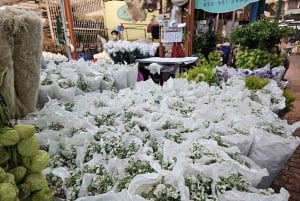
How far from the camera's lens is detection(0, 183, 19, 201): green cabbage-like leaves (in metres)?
0.49

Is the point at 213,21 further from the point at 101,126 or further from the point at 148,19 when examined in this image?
the point at 101,126

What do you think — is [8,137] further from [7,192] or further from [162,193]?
[162,193]

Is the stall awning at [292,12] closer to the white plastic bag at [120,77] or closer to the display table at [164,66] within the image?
the display table at [164,66]

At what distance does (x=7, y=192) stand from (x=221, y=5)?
3.32m

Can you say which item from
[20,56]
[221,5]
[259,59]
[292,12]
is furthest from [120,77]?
[292,12]

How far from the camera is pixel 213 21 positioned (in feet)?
13.4

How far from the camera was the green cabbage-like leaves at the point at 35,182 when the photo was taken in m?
0.58

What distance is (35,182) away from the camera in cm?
59

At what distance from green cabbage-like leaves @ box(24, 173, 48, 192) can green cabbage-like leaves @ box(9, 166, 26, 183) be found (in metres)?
0.02

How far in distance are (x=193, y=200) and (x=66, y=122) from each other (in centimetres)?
69

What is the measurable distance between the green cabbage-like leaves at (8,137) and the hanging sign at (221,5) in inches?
121

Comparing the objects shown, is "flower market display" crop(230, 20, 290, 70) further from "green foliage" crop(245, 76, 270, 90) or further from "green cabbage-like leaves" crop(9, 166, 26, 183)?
"green cabbage-like leaves" crop(9, 166, 26, 183)

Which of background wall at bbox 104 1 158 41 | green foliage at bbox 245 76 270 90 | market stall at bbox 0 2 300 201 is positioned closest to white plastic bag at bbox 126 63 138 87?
market stall at bbox 0 2 300 201

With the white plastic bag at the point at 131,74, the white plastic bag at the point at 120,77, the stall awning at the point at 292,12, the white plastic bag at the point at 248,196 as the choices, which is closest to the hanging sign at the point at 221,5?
the white plastic bag at the point at 131,74
